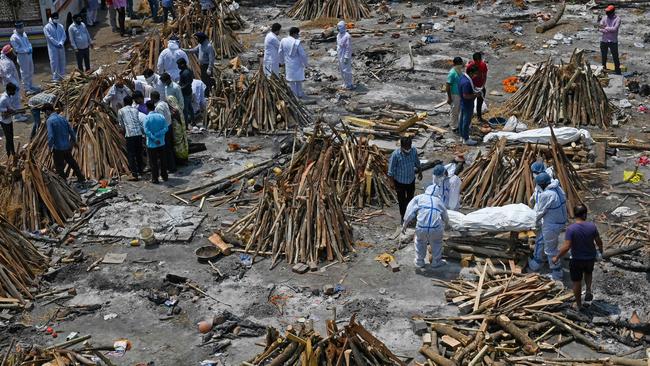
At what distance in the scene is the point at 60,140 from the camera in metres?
15.3

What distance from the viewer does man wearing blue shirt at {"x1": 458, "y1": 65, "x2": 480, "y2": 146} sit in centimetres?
1666

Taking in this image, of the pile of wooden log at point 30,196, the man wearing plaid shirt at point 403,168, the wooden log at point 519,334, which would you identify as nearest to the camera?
the wooden log at point 519,334

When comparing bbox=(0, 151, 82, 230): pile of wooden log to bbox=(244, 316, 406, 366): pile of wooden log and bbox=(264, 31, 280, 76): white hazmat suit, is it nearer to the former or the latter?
bbox=(244, 316, 406, 366): pile of wooden log

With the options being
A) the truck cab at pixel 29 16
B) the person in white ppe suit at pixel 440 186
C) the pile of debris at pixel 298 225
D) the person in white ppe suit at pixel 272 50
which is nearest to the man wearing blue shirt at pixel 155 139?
the pile of debris at pixel 298 225

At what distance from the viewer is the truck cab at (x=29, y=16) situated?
22766mm

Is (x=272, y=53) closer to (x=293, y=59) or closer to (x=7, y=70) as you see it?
(x=293, y=59)

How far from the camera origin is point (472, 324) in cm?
1083

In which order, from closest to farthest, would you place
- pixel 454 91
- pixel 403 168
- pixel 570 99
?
1. pixel 403 168
2. pixel 454 91
3. pixel 570 99

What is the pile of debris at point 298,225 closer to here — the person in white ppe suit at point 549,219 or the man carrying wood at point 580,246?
the person in white ppe suit at point 549,219

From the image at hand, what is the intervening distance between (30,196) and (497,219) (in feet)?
24.7

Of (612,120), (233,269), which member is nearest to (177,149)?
(233,269)

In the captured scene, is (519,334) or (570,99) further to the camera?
(570,99)

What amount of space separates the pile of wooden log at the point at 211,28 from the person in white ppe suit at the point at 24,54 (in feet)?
12.1

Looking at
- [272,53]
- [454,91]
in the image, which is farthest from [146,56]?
[454,91]
